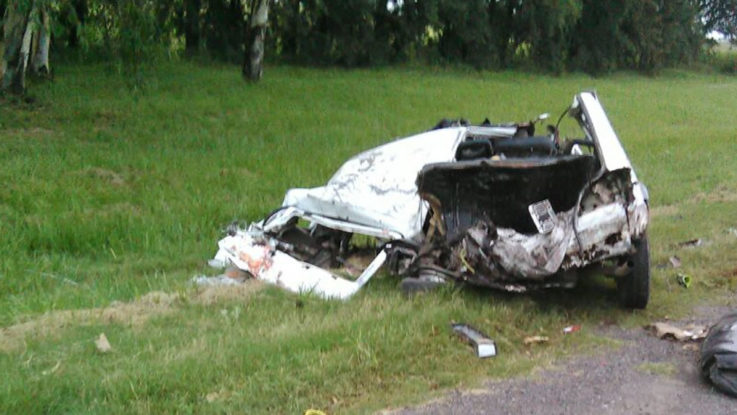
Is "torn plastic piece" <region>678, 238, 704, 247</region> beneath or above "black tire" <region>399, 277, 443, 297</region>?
beneath

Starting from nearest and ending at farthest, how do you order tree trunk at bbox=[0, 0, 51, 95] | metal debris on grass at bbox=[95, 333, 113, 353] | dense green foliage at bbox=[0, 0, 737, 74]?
metal debris on grass at bbox=[95, 333, 113, 353], tree trunk at bbox=[0, 0, 51, 95], dense green foliage at bbox=[0, 0, 737, 74]

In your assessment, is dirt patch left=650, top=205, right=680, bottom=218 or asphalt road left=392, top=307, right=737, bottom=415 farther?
dirt patch left=650, top=205, right=680, bottom=218

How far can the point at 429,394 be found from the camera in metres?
5.06

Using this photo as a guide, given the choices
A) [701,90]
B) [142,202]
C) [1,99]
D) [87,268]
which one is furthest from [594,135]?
[701,90]

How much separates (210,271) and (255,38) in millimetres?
14201

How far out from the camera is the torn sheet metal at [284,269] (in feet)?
22.2

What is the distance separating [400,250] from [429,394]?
6.44 feet

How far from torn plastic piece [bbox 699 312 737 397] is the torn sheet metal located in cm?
243

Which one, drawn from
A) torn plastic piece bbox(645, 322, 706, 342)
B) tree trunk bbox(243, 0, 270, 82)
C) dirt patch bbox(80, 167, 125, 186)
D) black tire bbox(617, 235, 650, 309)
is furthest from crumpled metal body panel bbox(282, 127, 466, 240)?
tree trunk bbox(243, 0, 270, 82)

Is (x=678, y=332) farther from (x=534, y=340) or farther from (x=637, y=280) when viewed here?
(x=534, y=340)

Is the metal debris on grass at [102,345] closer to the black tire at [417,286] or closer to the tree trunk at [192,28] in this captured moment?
the black tire at [417,286]

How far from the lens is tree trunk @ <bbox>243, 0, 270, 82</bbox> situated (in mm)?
21031

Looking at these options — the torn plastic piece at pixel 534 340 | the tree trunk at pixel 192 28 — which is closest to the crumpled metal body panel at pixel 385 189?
the torn plastic piece at pixel 534 340

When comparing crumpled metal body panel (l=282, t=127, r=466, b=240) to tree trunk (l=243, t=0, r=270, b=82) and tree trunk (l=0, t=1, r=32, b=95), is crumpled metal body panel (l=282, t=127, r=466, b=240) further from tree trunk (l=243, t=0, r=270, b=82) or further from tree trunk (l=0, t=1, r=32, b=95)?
tree trunk (l=243, t=0, r=270, b=82)
